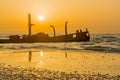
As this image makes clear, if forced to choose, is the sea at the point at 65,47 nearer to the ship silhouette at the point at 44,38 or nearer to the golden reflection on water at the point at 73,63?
the ship silhouette at the point at 44,38

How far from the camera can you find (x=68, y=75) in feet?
50.6

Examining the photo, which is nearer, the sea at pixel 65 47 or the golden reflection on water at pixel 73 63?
the golden reflection on water at pixel 73 63

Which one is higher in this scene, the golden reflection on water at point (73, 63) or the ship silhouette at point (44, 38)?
the ship silhouette at point (44, 38)

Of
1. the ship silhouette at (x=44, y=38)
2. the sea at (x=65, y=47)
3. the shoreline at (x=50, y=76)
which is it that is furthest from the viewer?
the ship silhouette at (x=44, y=38)

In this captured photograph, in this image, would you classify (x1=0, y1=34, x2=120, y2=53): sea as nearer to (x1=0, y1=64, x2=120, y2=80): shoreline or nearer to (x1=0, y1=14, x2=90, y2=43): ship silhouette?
(x1=0, y1=14, x2=90, y2=43): ship silhouette

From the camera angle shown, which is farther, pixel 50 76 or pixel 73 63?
pixel 73 63

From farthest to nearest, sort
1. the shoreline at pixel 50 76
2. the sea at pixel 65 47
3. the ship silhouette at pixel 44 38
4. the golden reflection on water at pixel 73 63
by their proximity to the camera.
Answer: the ship silhouette at pixel 44 38 → the sea at pixel 65 47 → the golden reflection on water at pixel 73 63 → the shoreline at pixel 50 76

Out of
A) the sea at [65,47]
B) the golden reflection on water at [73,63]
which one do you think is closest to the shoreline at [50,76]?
the golden reflection on water at [73,63]

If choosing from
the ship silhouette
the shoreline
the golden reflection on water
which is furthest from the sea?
the shoreline

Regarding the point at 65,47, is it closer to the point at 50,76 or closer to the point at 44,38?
the point at 44,38

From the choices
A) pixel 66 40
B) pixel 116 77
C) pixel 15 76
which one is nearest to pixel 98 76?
pixel 116 77

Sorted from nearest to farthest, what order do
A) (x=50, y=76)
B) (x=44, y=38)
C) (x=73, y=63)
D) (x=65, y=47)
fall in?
(x=50, y=76) → (x=73, y=63) → (x=65, y=47) → (x=44, y=38)

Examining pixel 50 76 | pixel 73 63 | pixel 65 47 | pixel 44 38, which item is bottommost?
pixel 50 76

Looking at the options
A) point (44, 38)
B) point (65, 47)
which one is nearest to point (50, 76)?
point (65, 47)
